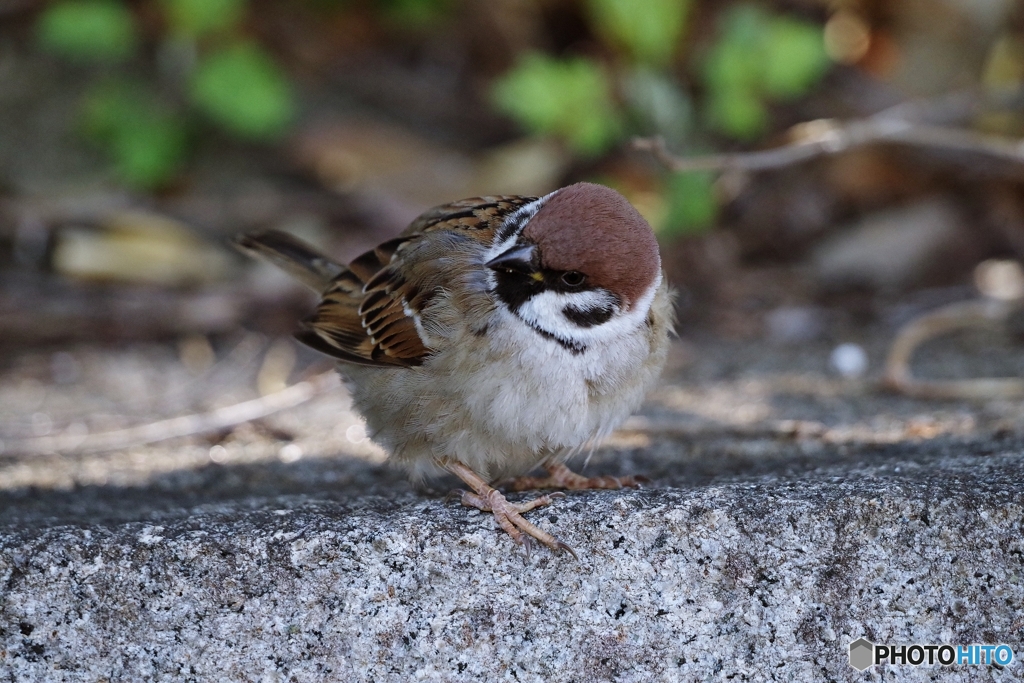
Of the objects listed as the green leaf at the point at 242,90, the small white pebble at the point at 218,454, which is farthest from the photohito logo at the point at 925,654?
the green leaf at the point at 242,90

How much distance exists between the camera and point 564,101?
4113 mm

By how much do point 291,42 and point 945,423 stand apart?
327cm

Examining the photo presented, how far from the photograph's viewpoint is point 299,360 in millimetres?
4062

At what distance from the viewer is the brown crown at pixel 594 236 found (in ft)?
7.57

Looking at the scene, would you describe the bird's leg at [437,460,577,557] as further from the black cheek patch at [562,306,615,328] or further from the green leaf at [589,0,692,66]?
the green leaf at [589,0,692,66]

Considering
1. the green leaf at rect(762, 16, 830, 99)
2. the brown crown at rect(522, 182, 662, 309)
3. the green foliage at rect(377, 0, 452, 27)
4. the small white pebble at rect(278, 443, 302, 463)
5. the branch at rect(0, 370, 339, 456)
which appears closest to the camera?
the brown crown at rect(522, 182, 662, 309)

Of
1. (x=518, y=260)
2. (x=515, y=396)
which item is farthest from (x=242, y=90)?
(x=515, y=396)

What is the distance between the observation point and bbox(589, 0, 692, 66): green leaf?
407 cm

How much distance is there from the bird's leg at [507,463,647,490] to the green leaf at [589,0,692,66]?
81.6 inches

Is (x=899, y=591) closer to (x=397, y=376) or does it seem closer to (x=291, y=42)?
(x=397, y=376)

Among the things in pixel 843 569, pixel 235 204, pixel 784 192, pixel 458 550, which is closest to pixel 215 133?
pixel 235 204

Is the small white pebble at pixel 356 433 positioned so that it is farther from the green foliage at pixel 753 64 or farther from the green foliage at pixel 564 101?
the green foliage at pixel 753 64

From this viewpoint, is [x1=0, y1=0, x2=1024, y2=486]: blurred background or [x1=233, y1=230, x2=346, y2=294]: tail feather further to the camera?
[x1=0, y1=0, x2=1024, y2=486]: blurred background

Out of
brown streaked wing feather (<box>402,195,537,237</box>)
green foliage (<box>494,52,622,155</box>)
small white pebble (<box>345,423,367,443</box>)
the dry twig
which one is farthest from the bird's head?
green foliage (<box>494,52,622,155</box>)
